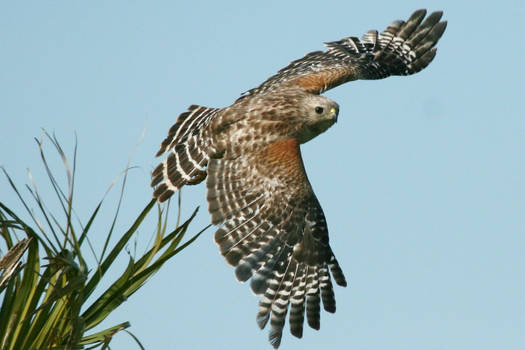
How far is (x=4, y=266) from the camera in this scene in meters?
4.48

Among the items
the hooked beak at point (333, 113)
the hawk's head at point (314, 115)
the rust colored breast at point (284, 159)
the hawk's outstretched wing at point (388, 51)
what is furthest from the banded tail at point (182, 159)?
the hawk's outstretched wing at point (388, 51)

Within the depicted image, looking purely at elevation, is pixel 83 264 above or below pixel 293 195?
below

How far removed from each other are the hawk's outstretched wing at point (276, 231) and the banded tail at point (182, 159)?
0.29m

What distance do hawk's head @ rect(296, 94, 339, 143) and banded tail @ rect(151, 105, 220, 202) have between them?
1.11m

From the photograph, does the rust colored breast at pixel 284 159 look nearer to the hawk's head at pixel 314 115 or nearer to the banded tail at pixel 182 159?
the hawk's head at pixel 314 115

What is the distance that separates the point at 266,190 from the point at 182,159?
1.13 meters

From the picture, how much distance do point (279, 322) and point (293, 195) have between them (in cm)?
137

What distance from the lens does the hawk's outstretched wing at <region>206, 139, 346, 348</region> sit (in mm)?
8688

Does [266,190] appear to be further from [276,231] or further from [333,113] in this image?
[333,113]

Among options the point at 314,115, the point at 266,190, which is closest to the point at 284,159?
the point at 266,190

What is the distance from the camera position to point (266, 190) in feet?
29.4

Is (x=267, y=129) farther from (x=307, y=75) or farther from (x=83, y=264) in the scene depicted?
(x=83, y=264)

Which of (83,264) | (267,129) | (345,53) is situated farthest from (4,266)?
(345,53)

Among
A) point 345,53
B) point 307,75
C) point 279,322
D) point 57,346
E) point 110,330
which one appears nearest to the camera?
point 57,346
